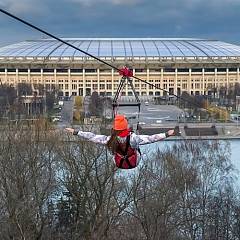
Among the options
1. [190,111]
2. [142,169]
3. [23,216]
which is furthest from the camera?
[190,111]

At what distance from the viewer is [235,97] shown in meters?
44.5

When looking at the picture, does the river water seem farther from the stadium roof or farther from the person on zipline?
the stadium roof

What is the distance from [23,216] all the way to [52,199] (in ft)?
8.17

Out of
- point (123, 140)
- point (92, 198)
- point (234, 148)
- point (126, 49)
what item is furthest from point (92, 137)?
point (126, 49)

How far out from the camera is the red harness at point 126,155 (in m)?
4.16

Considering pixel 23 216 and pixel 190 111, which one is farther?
pixel 190 111

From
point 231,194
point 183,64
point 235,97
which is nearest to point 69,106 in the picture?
point 235,97

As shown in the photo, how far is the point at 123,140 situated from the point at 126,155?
0.17 meters

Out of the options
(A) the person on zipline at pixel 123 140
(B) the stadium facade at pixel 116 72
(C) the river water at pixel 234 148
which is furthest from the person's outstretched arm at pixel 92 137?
(B) the stadium facade at pixel 116 72

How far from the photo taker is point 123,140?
411 cm

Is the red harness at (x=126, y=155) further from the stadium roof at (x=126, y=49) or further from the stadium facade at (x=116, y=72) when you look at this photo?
the stadium roof at (x=126, y=49)

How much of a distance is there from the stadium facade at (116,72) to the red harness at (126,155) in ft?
162

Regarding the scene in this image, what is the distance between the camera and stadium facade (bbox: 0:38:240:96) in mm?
55094

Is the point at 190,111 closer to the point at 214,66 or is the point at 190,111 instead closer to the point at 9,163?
the point at 214,66
